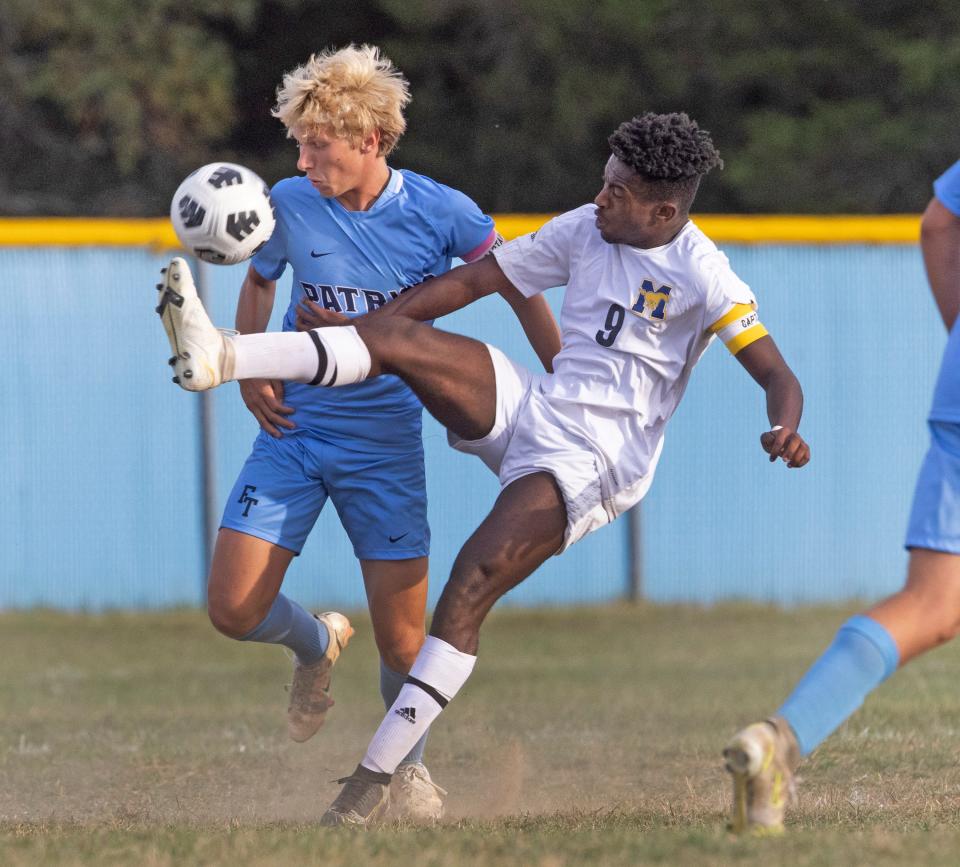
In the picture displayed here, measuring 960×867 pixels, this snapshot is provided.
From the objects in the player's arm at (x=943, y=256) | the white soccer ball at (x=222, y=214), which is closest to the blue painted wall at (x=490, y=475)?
the white soccer ball at (x=222, y=214)

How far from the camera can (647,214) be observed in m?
5.29

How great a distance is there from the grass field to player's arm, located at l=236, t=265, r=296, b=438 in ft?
4.60

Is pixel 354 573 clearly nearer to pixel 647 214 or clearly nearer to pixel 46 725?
pixel 46 725

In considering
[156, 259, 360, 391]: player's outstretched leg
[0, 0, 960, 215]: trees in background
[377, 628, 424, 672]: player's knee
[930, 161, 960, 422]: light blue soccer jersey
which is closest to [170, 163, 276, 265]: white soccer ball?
[156, 259, 360, 391]: player's outstretched leg

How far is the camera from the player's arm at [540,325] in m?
5.81

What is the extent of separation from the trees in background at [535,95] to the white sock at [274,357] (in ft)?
44.9

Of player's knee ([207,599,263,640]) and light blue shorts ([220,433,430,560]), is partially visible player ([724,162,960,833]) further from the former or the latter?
player's knee ([207,599,263,640])

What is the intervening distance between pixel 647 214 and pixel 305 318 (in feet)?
4.08

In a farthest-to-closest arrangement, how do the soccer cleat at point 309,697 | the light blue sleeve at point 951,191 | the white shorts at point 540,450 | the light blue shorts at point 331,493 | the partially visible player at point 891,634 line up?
the soccer cleat at point 309,697 → the light blue shorts at point 331,493 → the white shorts at point 540,450 → the light blue sleeve at point 951,191 → the partially visible player at point 891,634

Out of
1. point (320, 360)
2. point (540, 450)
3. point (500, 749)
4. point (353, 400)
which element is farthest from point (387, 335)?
point (500, 749)

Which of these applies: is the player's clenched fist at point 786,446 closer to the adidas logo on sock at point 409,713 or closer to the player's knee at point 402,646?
the adidas logo on sock at point 409,713

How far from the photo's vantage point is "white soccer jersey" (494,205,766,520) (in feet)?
17.3

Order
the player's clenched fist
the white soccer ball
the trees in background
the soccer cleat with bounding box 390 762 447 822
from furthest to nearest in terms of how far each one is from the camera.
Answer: the trees in background, the soccer cleat with bounding box 390 762 447 822, the white soccer ball, the player's clenched fist

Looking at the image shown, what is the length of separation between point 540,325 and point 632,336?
60 centimetres
